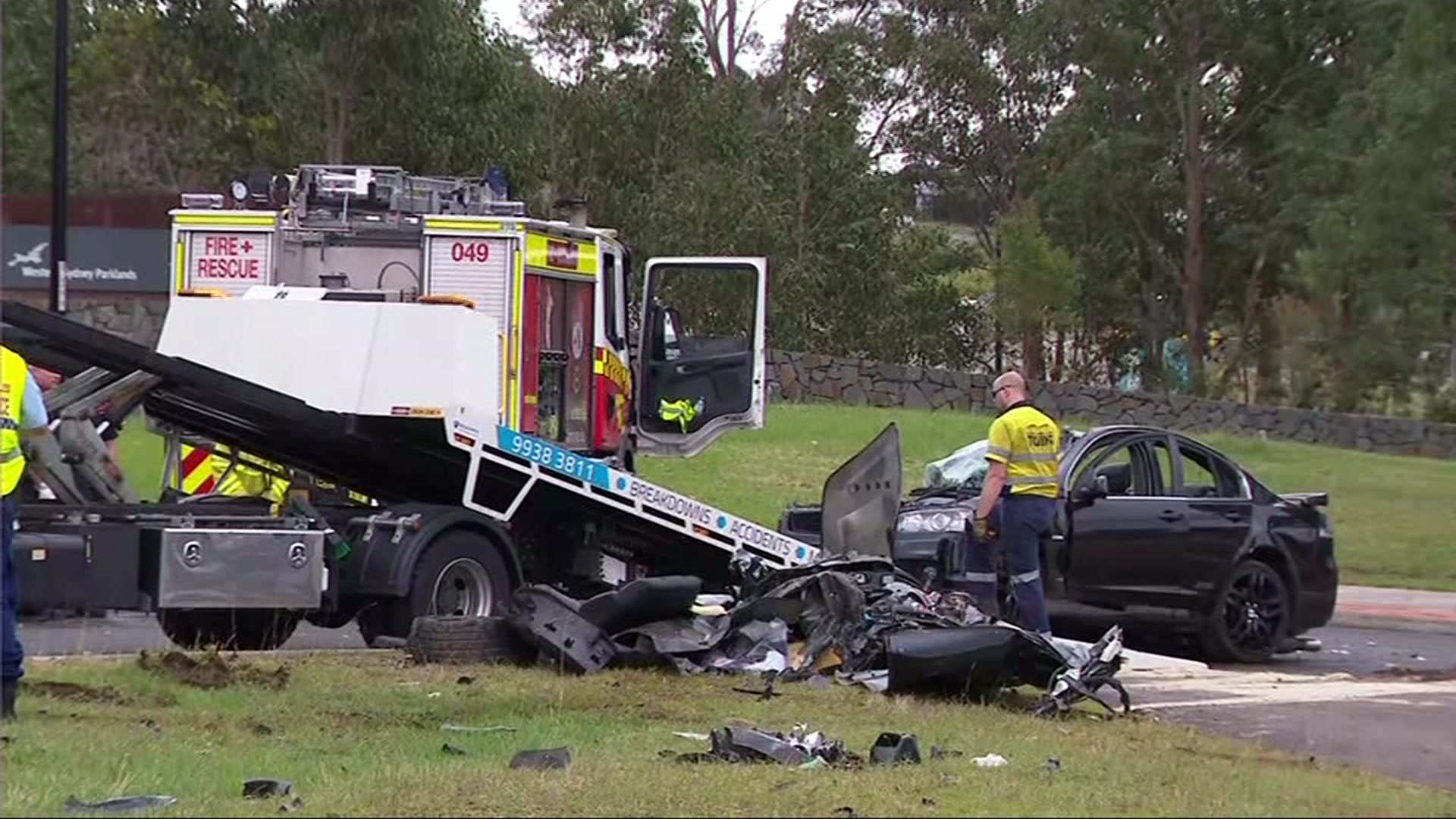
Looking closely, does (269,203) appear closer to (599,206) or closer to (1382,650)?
(1382,650)

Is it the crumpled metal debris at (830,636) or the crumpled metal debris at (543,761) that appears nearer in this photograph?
the crumpled metal debris at (543,761)

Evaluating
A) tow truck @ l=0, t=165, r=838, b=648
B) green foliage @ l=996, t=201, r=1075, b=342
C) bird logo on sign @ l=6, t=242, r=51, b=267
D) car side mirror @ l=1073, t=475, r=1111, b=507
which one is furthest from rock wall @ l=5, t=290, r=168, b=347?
car side mirror @ l=1073, t=475, r=1111, b=507

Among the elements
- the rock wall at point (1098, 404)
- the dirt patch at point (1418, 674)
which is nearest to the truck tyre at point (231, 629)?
the dirt patch at point (1418, 674)

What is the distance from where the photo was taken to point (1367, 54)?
38.3 m

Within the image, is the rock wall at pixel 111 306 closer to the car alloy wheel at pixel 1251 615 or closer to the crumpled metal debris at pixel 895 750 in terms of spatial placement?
the car alloy wheel at pixel 1251 615

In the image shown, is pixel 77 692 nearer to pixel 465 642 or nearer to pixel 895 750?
pixel 465 642

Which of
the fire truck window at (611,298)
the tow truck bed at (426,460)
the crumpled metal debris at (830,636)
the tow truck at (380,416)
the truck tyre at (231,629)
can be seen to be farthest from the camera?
the fire truck window at (611,298)

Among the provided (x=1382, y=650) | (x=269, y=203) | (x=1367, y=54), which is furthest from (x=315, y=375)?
(x=1367, y=54)

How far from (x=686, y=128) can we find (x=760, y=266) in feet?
82.4

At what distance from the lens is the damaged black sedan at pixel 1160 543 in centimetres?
1311

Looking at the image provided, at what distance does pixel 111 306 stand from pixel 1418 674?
23372mm

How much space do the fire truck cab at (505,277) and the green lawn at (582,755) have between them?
3058 millimetres

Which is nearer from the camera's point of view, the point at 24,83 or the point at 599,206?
Result: the point at 24,83

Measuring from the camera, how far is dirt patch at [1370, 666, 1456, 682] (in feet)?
42.1
